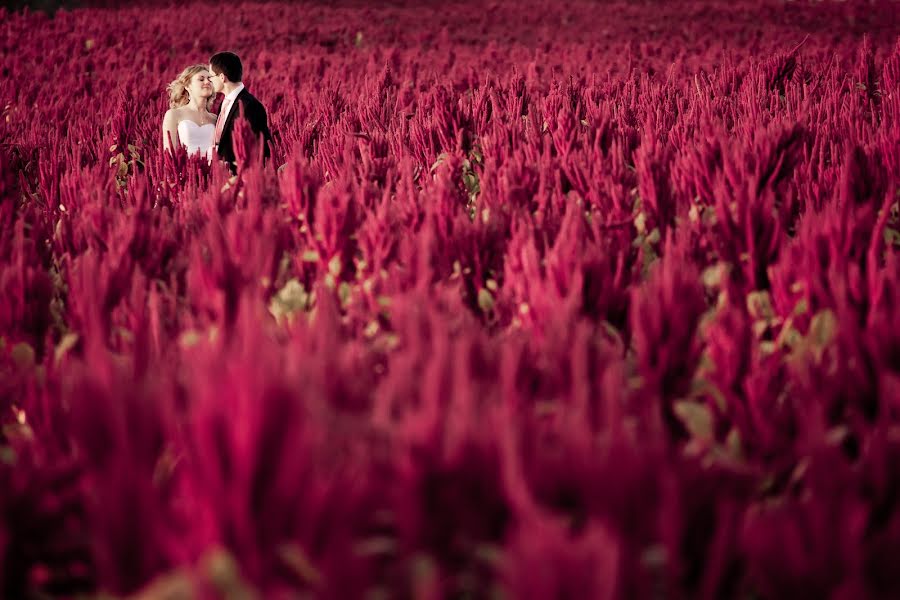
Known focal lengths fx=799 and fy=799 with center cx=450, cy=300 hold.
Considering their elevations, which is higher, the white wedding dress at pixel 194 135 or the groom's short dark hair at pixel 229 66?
the groom's short dark hair at pixel 229 66

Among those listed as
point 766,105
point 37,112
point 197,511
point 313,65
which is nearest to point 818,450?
point 197,511

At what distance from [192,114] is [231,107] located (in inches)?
25.3

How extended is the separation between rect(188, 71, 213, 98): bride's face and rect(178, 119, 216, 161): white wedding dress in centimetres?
21

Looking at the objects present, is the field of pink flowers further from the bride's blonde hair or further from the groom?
the bride's blonde hair

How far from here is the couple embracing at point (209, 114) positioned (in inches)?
173

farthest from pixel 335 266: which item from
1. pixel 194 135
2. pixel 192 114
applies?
pixel 192 114

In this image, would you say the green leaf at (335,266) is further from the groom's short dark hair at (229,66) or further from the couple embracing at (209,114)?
the groom's short dark hair at (229,66)

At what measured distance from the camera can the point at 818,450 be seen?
0.89m

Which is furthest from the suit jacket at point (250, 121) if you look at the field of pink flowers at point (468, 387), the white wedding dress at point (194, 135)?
the field of pink flowers at point (468, 387)

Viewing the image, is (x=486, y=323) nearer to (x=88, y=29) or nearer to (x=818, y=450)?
(x=818, y=450)

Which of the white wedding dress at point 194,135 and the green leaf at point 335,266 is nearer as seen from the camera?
the green leaf at point 335,266

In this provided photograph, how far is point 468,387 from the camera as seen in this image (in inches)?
35.0

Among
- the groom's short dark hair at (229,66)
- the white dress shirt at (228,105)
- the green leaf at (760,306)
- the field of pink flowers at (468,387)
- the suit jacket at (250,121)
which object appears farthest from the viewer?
the groom's short dark hair at (229,66)

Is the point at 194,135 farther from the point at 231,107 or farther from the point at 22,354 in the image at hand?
the point at 22,354
